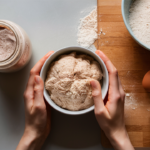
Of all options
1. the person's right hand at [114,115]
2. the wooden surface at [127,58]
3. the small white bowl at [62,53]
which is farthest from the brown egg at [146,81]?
the small white bowl at [62,53]

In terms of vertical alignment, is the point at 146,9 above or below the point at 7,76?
above

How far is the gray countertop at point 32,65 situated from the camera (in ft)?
2.92

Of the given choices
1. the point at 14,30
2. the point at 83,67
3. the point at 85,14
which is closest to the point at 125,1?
the point at 85,14

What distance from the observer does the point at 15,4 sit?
916 mm

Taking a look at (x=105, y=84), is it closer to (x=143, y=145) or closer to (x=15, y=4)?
(x=143, y=145)

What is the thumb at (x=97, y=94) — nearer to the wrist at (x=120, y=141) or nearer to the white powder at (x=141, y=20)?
the wrist at (x=120, y=141)

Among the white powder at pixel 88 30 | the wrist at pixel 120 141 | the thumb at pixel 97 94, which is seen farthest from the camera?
the white powder at pixel 88 30

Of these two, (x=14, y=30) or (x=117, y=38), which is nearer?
(x=14, y=30)

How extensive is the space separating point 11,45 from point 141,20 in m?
0.69

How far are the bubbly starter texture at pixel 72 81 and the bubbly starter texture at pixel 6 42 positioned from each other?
223 mm

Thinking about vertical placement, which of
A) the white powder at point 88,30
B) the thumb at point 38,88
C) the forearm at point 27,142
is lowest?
the forearm at point 27,142

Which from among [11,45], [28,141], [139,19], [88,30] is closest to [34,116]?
[28,141]

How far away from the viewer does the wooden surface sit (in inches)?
34.0

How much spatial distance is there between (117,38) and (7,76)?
691mm
